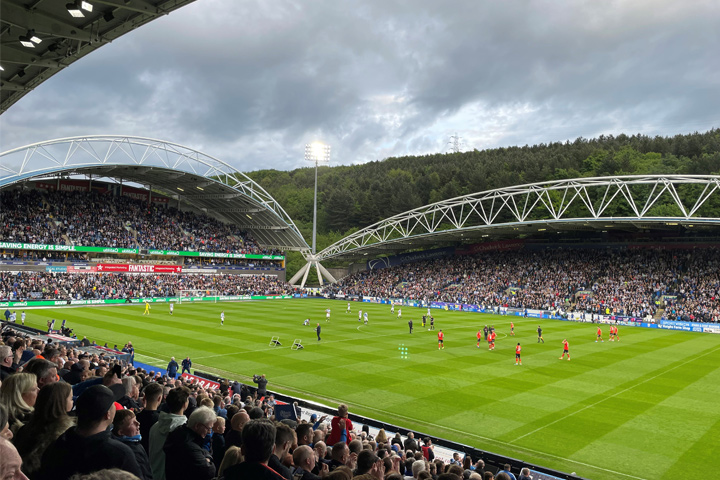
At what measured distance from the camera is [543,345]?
33.5m

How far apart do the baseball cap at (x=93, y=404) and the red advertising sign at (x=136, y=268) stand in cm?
6382

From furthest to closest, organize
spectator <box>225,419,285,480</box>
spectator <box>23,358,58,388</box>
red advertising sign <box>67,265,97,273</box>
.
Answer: red advertising sign <box>67,265,97,273</box>
spectator <box>23,358,58,388</box>
spectator <box>225,419,285,480</box>

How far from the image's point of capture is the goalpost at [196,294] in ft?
204

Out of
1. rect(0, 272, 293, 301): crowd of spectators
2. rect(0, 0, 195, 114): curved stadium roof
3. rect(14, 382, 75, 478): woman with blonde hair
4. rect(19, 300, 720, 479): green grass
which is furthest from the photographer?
rect(0, 272, 293, 301): crowd of spectators

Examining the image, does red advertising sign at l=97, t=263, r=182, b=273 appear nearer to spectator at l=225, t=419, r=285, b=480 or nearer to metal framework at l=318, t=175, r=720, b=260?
metal framework at l=318, t=175, r=720, b=260

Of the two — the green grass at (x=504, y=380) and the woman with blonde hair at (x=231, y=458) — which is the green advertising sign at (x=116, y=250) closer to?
the green grass at (x=504, y=380)

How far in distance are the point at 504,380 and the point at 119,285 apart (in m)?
48.8

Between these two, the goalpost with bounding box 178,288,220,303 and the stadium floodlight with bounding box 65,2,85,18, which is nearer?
the stadium floodlight with bounding box 65,2,85,18

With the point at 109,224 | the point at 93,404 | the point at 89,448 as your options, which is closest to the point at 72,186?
the point at 109,224

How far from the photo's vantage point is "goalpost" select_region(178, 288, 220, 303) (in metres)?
62.1

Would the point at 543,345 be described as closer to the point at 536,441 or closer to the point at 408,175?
the point at 536,441

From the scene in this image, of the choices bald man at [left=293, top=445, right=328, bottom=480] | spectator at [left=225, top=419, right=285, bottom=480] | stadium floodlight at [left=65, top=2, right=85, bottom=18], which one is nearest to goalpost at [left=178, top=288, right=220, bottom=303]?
stadium floodlight at [left=65, top=2, right=85, bottom=18]

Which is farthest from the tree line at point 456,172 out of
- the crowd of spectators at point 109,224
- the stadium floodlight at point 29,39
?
the stadium floodlight at point 29,39

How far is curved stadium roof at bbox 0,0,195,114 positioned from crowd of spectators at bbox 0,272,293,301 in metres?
43.3
